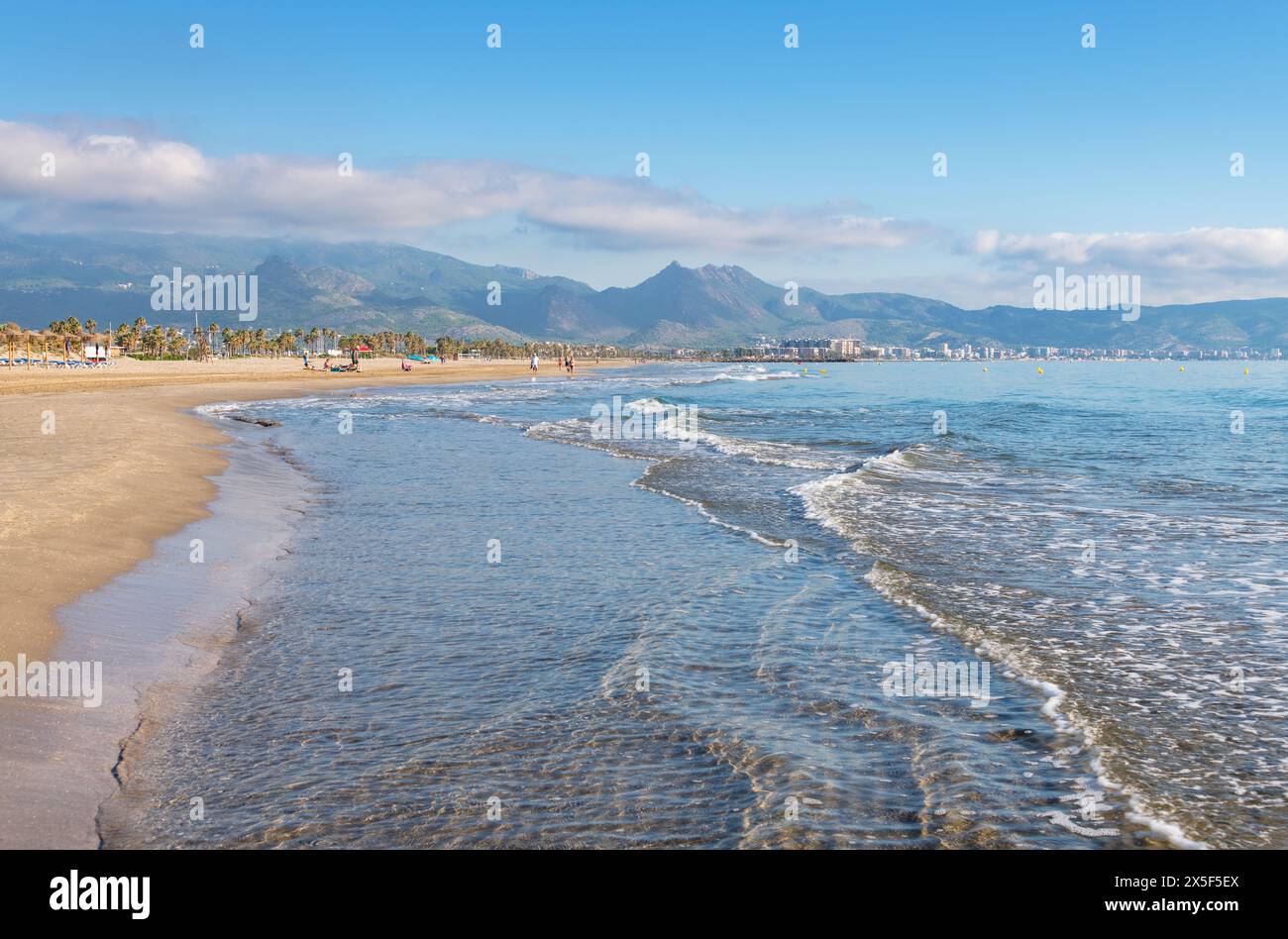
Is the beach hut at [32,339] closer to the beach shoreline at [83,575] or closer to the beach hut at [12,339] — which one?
the beach hut at [12,339]

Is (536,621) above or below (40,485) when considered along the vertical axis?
below

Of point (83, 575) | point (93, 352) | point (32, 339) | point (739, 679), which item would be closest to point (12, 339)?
point (32, 339)

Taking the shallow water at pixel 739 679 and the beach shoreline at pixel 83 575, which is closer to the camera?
the shallow water at pixel 739 679

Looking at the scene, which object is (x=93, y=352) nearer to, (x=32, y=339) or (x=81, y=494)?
(x=32, y=339)

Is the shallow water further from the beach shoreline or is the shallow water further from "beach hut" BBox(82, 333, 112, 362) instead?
"beach hut" BBox(82, 333, 112, 362)

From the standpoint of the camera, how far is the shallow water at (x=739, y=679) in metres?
6.17

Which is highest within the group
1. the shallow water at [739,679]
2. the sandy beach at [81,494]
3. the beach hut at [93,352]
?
the beach hut at [93,352]

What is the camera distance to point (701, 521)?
18297 millimetres

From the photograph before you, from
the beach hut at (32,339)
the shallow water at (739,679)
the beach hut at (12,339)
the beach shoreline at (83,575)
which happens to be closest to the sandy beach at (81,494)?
the beach shoreline at (83,575)

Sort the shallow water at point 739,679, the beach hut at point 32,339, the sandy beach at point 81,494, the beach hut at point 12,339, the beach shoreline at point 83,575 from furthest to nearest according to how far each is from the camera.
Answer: the beach hut at point 32,339
the beach hut at point 12,339
the sandy beach at point 81,494
the beach shoreline at point 83,575
the shallow water at point 739,679

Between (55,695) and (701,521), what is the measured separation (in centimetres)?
1216
